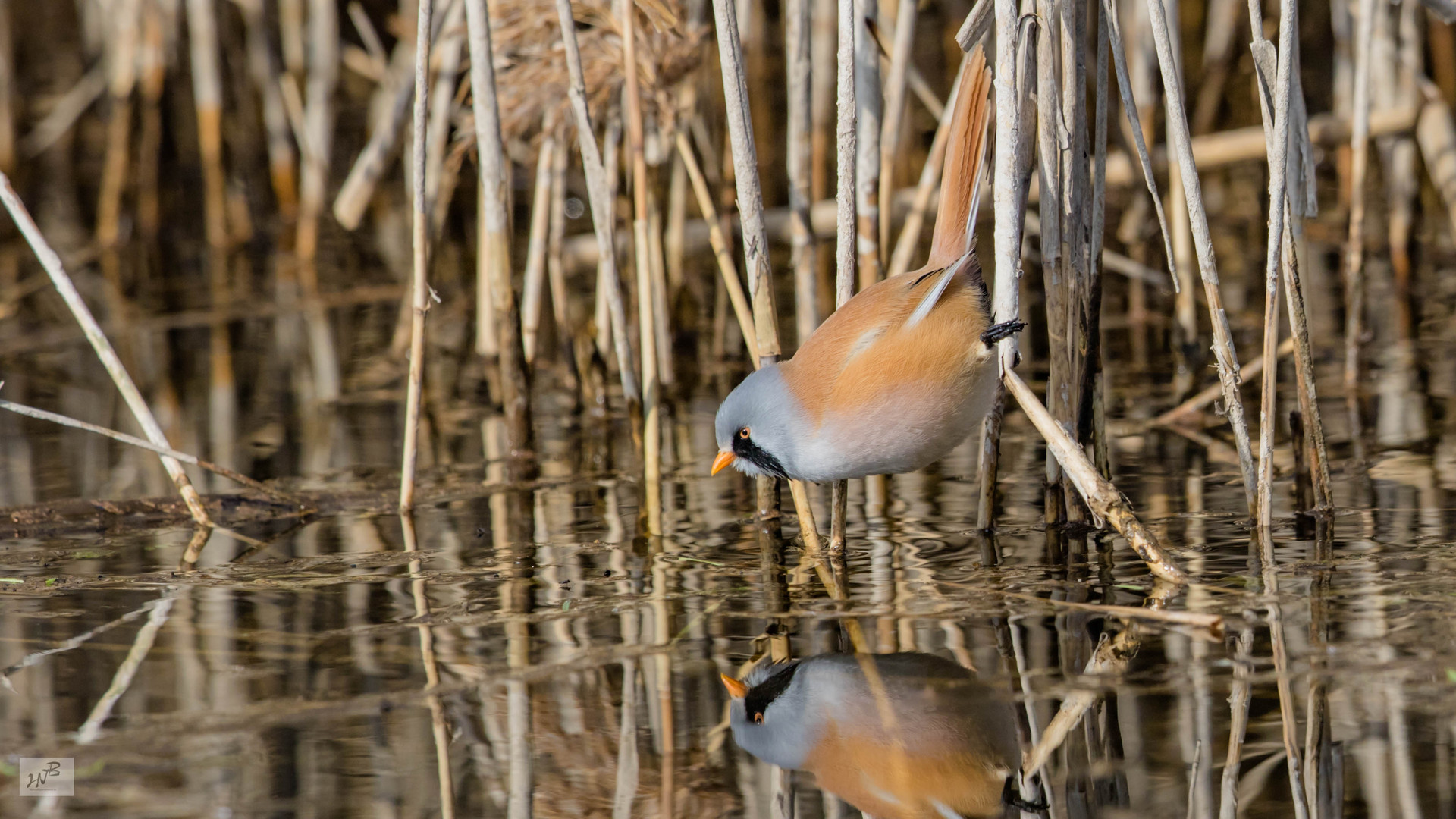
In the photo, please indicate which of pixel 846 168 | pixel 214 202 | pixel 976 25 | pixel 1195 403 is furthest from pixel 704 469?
pixel 214 202

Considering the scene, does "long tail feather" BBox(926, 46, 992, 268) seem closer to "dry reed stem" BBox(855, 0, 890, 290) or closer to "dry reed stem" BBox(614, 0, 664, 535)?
"dry reed stem" BBox(855, 0, 890, 290)

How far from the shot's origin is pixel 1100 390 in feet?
12.3

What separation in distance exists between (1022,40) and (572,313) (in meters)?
3.72

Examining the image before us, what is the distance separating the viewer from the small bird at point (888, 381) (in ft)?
10.7

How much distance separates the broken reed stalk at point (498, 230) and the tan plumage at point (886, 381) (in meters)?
1.27

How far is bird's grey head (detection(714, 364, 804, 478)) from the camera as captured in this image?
332 centimetres

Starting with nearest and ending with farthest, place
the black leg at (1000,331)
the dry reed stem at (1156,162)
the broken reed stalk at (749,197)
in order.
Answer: the black leg at (1000,331)
the broken reed stalk at (749,197)
the dry reed stem at (1156,162)

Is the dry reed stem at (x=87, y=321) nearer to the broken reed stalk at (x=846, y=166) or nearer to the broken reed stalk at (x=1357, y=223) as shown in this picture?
the broken reed stalk at (x=846, y=166)

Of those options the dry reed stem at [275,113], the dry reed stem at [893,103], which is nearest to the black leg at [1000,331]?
the dry reed stem at [893,103]

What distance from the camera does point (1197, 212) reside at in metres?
3.39

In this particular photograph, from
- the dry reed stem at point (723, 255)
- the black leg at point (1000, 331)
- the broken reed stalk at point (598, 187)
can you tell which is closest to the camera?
the black leg at point (1000, 331)

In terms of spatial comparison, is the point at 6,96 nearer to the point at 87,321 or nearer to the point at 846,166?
the point at 87,321

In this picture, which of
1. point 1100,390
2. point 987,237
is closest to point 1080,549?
point 1100,390

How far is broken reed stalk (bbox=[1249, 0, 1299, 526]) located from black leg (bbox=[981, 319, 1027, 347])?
62 cm
